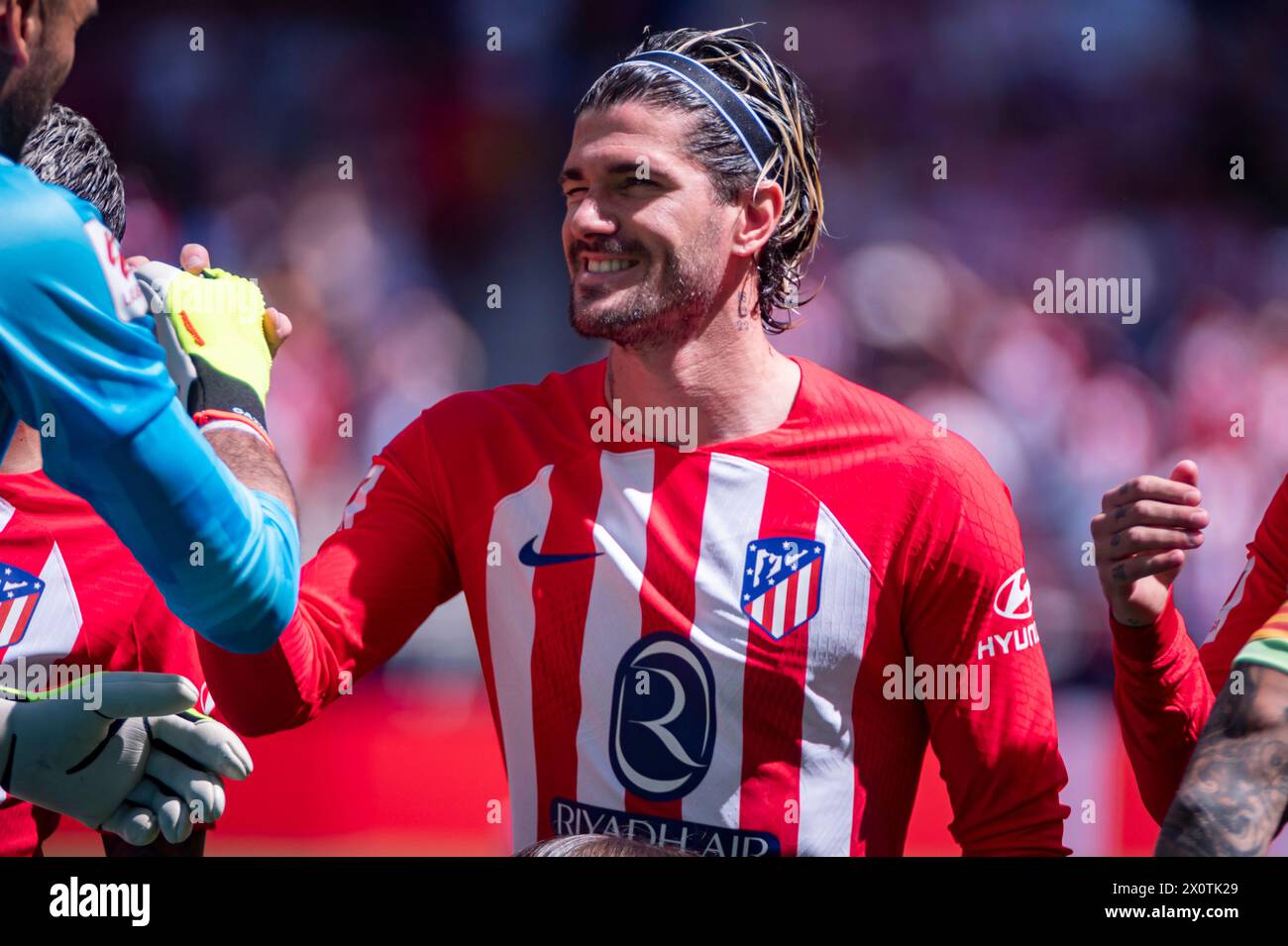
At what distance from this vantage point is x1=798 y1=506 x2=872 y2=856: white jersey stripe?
96.3 inches

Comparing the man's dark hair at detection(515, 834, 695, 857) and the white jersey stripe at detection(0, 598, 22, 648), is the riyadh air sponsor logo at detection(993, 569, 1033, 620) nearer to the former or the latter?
the man's dark hair at detection(515, 834, 695, 857)

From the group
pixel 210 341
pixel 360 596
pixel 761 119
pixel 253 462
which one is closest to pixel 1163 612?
pixel 761 119

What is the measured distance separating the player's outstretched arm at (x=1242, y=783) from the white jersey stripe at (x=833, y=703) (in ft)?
2.88

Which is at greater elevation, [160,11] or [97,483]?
[160,11]

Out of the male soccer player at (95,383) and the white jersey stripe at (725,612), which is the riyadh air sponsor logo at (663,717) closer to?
the white jersey stripe at (725,612)

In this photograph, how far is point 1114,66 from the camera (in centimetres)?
612

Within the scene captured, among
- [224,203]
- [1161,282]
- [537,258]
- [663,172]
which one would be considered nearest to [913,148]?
[1161,282]

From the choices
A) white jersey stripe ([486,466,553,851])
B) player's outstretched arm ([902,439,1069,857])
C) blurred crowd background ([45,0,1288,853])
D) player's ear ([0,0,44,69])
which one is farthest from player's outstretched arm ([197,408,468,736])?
blurred crowd background ([45,0,1288,853])

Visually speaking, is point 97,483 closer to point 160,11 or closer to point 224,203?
point 224,203

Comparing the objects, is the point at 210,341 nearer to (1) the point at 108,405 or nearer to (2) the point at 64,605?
(1) the point at 108,405

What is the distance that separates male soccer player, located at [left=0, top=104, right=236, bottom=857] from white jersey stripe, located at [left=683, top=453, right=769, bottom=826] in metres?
1.05

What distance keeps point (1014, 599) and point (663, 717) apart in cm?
64

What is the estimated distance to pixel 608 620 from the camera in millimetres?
2516
